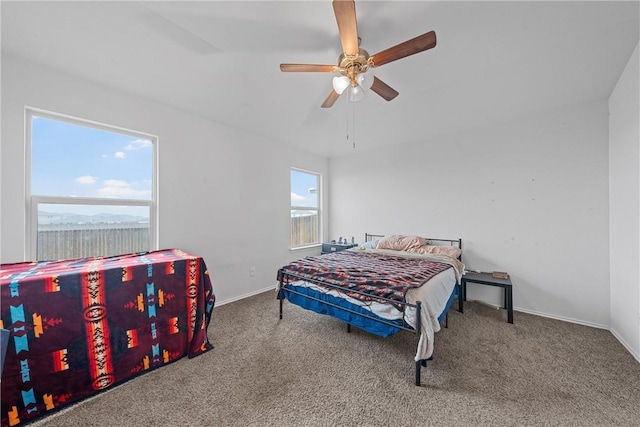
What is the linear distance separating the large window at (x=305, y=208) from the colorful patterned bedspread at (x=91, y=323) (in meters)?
2.51

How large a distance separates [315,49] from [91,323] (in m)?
2.72

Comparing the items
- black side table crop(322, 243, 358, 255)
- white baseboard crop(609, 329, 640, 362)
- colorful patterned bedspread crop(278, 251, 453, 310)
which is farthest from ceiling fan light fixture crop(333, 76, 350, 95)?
white baseboard crop(609, 329, 640, 362)

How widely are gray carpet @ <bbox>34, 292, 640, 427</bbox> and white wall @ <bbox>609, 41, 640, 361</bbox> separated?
0.29 m

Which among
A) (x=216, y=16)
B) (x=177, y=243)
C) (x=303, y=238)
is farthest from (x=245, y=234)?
(x=216, y=16)

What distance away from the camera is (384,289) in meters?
2.05

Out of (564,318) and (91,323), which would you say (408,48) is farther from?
(564,318)

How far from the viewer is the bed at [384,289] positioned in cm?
189

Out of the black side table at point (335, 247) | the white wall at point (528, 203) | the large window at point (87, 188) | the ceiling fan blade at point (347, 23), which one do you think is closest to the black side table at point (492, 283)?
the white wall at point (528, 203)

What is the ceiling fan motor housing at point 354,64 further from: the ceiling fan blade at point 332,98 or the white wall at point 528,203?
the white wall at point 528,203

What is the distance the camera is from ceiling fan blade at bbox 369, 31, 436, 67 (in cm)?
143

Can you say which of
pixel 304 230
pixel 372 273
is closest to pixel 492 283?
pixel 372 273

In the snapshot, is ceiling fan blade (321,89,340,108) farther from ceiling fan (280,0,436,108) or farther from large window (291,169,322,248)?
large window (291,169,322,248)

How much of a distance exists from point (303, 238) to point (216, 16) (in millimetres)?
3769


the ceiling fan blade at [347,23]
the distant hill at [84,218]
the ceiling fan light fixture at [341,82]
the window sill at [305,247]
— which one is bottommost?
the window sill at [305,247]
